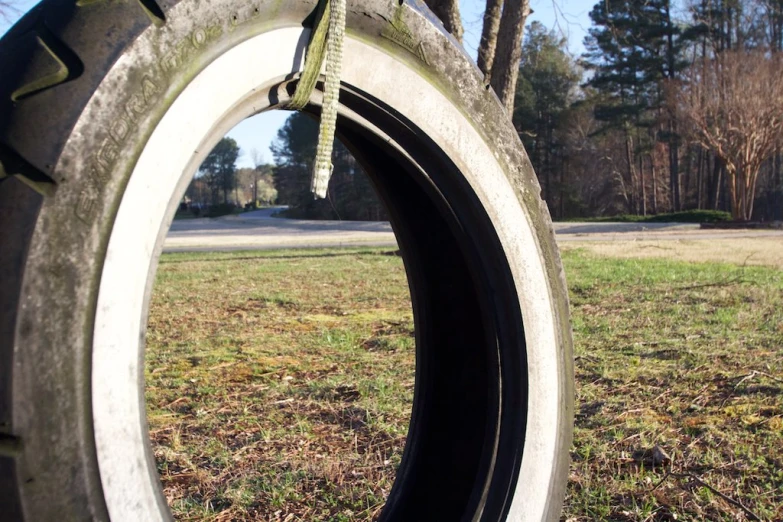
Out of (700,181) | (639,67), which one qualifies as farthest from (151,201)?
(700,181)

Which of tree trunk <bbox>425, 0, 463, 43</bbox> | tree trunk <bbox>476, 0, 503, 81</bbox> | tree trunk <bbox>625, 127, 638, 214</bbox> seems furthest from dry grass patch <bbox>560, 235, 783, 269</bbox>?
tree trunk <bbox>625, 127, 638, 214</bbox>

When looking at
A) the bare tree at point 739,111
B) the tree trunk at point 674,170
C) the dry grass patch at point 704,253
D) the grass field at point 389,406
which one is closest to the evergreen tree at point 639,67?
the tree trunk at point 674,170

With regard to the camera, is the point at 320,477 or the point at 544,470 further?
the point at 320,477

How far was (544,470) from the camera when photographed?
1.80 m

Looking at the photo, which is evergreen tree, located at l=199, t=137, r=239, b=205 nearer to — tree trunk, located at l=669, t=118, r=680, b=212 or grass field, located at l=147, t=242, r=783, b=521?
tree trunk, located at l=669, t=118, r=680, b=212

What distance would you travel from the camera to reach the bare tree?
35.0m

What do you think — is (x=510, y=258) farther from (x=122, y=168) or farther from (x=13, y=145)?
(x=13, y=145)

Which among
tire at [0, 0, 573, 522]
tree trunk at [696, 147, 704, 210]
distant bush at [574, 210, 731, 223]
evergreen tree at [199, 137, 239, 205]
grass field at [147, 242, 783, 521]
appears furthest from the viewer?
evergreen tree at [199, 137, 239, 205]

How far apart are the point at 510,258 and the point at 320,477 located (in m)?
1.66

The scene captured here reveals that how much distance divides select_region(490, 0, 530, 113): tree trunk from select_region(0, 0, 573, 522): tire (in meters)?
9.22

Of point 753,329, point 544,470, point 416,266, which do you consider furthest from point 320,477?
point 753,329

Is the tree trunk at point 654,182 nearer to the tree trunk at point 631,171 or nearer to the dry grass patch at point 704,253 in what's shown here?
the tree trunk at point 631,171

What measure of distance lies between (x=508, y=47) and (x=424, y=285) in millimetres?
9298

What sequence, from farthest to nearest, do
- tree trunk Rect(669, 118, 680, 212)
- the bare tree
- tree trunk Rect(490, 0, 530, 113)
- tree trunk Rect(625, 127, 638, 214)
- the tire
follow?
tree trunk Rect(625, 127, 638, 214) → tree trunk Rect(669, 118, 680, 212) → the bare tree → tree trunk Rect(490, 0, 530, 113) → the tire
